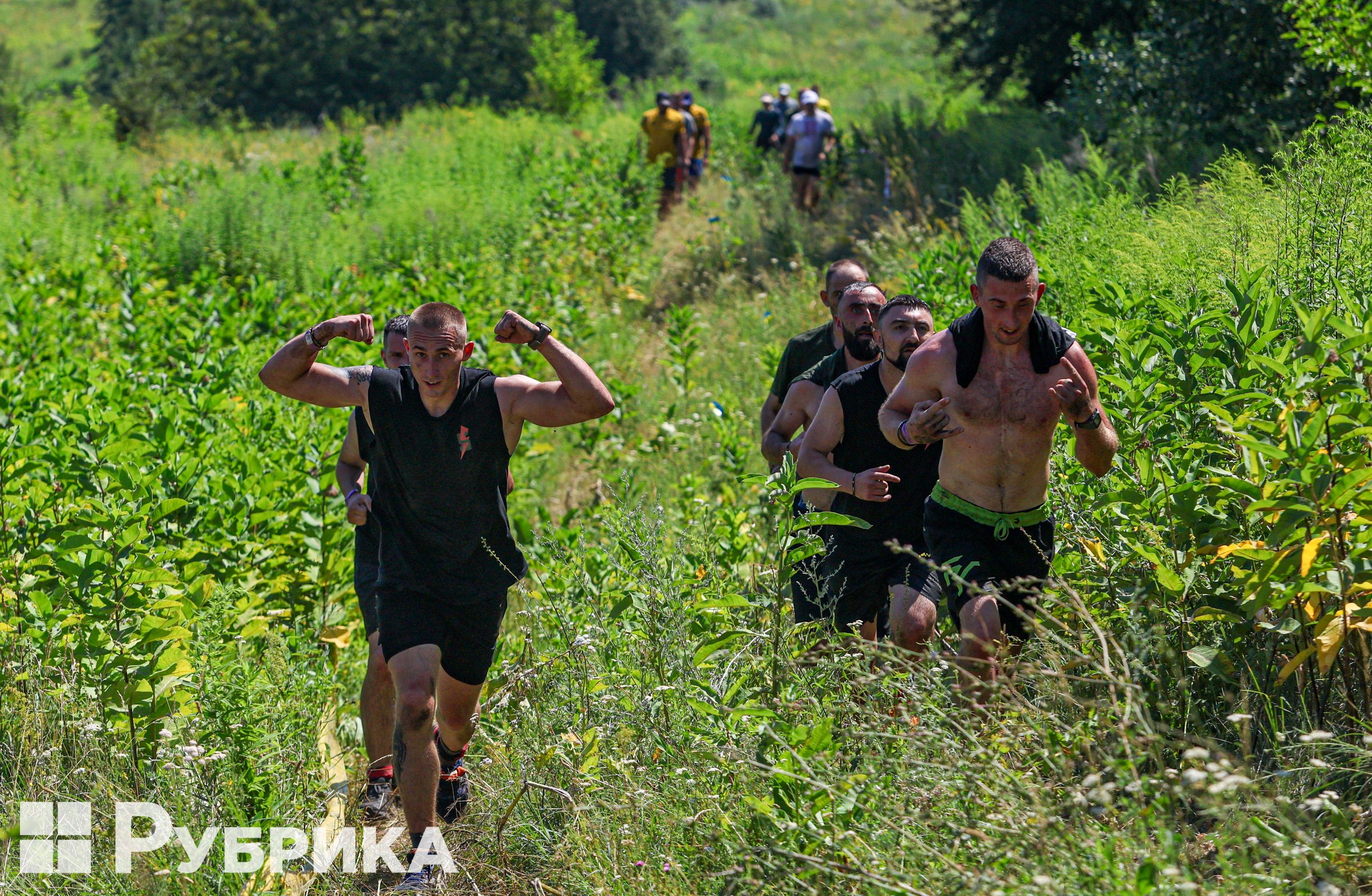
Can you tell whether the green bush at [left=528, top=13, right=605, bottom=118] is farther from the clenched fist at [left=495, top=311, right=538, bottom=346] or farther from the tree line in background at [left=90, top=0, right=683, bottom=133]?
the clenched fist at [left=495, top=311, right=538, bottom=346]

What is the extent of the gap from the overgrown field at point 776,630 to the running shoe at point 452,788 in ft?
0.41

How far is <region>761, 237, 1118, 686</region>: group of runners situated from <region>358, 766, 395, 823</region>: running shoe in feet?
6.05

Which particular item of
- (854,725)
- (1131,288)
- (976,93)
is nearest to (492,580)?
(854,725)

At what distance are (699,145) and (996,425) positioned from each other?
17.5m

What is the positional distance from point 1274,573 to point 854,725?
4.23 feet

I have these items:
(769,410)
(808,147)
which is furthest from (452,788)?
(808,147)

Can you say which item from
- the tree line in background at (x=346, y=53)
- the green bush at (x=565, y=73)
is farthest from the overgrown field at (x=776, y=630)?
the tree line in background at (x=346, y=53)

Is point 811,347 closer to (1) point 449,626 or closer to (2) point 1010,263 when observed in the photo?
(2) point 1010,263

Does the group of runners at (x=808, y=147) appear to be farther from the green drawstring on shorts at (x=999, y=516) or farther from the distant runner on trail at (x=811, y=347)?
the green drawstring on shorts at (x=999, y=516)

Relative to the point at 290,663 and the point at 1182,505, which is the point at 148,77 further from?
the point at 1182,505

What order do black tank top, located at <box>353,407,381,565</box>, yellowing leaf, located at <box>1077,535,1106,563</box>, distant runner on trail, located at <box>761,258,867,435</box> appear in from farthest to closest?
distant runner on trail, located at <box>761,258,867,435</box> < black tank top, located at <box>353,407,381,565</box> < yellowing leaf, located at <box>1077,535,1106,563</box>

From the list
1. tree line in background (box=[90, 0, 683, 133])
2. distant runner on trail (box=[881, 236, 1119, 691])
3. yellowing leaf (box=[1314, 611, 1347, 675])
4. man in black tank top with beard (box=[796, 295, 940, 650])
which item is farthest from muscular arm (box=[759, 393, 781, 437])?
tree line in background (box=[90, 0, 683, 133])

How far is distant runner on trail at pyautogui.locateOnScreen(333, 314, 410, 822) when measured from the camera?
5.33m

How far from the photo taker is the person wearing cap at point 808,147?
17.0 m
